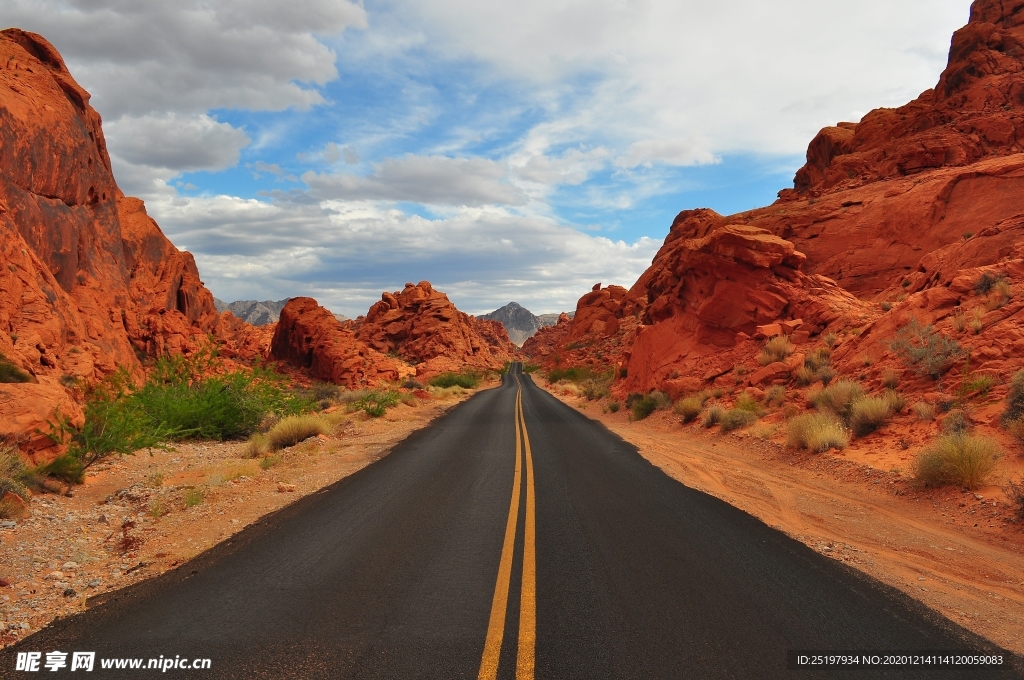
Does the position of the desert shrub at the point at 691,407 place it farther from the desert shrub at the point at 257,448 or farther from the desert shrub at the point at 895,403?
the desert shrub at the point at 257,448

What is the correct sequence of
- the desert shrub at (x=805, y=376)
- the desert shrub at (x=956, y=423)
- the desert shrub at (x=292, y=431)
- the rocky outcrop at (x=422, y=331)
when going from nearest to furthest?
the desert shrub at (x=956, y=423) → the desert shrub at (x=292, y=431) → the desert shrub at (x=805, y=376) → the rocky outcrop at (x=422, y=331)

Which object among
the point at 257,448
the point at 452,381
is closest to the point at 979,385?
the point at 257,448

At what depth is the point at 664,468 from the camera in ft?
37.8

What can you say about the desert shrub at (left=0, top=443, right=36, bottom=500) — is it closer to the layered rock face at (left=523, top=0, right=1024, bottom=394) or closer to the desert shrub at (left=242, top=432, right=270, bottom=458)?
the desert shrub at (left=242, top=432, right=270, bottom=458)

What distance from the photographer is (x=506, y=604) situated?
4738 mm

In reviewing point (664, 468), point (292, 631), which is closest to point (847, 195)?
point (664, 468)

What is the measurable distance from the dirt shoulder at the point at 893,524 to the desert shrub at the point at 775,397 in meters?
3.51

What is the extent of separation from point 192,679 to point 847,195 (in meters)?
39.4

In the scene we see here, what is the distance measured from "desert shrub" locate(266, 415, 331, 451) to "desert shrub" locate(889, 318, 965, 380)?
15.6 meters

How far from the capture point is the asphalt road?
12.5ft

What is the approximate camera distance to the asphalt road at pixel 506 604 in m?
3.81

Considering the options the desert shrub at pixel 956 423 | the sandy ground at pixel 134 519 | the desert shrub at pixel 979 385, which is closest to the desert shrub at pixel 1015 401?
the desert shrub at pixel 956 423

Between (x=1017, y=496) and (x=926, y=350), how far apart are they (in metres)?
6.34

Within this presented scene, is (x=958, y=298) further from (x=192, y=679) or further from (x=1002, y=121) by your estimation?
(x=1002, y=121)
